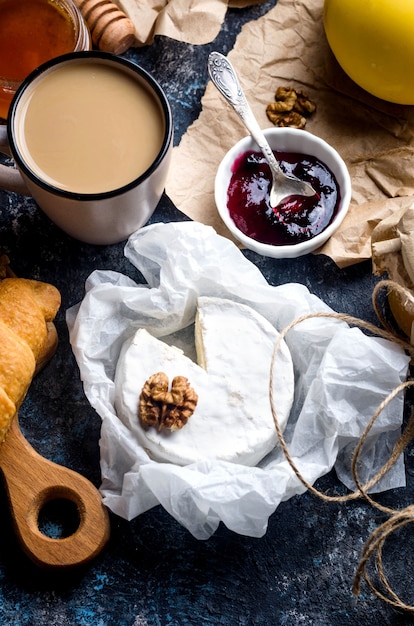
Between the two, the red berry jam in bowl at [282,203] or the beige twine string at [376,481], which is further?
the red berry jam in bowl at [282,203]

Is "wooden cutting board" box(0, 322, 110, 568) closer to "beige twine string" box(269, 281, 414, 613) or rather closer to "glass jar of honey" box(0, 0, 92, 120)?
"beige twine string" box(269, 281, 414, 613)

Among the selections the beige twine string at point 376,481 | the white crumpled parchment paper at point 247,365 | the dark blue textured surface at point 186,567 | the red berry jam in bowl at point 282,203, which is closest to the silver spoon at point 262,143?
the red berry jam in bowl at point 282,203

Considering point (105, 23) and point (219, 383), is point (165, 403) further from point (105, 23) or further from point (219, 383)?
point (105, 23)

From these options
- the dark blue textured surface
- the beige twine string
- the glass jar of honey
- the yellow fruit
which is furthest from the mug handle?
the yellow fruit

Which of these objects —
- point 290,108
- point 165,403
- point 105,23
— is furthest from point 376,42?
point 165,403

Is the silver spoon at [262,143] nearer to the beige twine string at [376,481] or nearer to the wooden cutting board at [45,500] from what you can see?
the beige twine string at [376,481]

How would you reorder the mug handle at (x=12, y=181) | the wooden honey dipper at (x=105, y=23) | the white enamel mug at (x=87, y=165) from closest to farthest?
the white enamel mug at (x=87, y=165) → the mug handle at (x=12, y=181) → the wooden honey dipper at (x=105, y=23)
